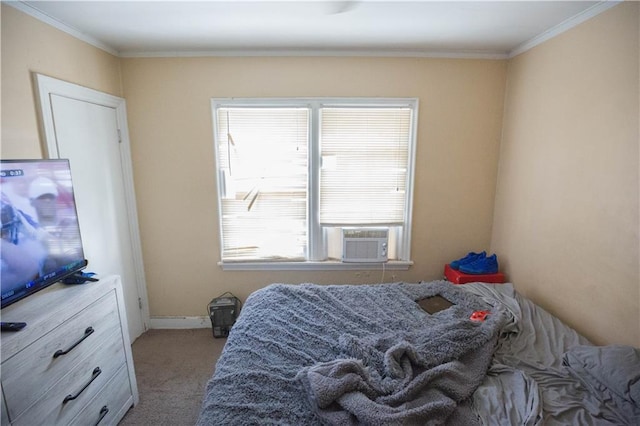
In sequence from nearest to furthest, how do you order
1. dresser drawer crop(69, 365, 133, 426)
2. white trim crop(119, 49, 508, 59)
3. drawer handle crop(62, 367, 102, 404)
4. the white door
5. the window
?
drawer handle crop(62, 367, 102, 404) < dresser drawer crop(69, 365, 133, 426) < the white door < white trim crop(119, 49, 508, 59) < the window

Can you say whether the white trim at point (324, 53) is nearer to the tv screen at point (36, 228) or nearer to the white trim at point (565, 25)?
the white trim at point (565, 25)

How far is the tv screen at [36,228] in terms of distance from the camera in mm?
1284

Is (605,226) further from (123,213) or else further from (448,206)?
(123,213)

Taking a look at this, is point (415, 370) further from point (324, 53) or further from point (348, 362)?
point (324, 53)

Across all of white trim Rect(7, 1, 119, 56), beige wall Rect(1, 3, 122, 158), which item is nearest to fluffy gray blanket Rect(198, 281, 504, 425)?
beige wall Rect(1, 3, 122, 158)

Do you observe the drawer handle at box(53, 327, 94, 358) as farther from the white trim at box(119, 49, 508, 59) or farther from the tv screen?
the white trim at box(119, 49, 508, 59)

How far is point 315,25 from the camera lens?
1.99m

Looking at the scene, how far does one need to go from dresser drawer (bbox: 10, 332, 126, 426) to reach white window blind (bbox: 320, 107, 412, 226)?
1.80 m

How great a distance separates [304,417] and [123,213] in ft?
7.70

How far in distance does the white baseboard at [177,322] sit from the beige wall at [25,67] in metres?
1.80

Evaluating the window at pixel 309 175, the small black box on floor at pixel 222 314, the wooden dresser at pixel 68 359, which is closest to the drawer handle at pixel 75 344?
the wooden dresser at pixel 68 359

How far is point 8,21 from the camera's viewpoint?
5.18 ft

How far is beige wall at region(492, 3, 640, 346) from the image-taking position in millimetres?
1566

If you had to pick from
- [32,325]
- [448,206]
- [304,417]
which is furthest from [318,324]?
[448,206]
